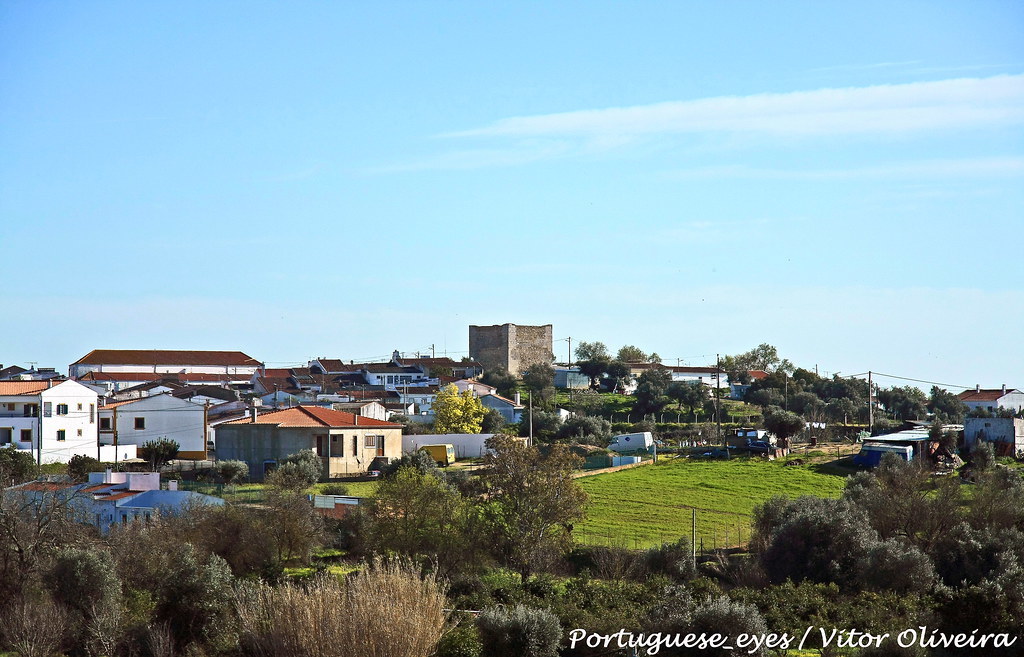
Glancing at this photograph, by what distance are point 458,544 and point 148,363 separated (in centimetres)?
7154

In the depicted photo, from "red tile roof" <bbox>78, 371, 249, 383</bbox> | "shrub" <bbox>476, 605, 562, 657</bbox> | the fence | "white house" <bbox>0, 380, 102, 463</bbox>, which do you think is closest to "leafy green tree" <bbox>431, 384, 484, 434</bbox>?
"white house" <bbox>0, 380, 102, 463</bbox>

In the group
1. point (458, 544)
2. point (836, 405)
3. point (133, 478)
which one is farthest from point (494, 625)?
point (836, 405)

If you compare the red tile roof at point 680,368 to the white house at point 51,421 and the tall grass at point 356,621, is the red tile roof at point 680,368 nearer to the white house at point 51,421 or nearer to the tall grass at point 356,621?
the white house at point 51,421

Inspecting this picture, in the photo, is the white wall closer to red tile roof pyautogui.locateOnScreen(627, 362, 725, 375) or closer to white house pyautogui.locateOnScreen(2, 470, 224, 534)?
white house pyautogui.locateOnScreen(2, 470, 224, 534)

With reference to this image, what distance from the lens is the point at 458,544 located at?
28734 millimetres

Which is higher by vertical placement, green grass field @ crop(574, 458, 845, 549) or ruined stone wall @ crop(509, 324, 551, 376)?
ruined stone wall @ crop(509, 324, 551, 376)

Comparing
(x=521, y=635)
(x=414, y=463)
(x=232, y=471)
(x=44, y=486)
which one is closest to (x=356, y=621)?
(x=521, y=635)

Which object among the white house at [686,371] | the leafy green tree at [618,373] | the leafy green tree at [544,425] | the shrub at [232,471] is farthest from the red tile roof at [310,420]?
the white house at [686,371]

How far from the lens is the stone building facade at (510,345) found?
107750mm

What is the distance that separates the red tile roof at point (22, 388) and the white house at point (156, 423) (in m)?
2.92

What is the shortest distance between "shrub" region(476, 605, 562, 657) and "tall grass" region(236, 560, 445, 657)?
211cm

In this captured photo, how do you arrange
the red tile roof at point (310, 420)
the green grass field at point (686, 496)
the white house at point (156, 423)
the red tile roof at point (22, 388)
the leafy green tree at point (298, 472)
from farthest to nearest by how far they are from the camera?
1. the red tile roof at point (22, 388)
2. the white house at point (156, 423)
3. the red tile roof at point (310, 420)
4. the leafy green tree at point (298, 472)
5. the green grass field at point (686, 496)

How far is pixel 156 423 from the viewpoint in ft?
170

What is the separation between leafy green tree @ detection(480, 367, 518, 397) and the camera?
85225mm
